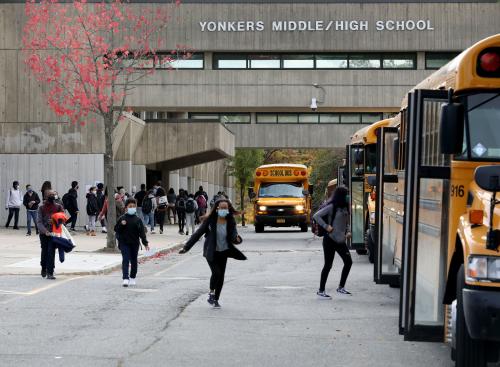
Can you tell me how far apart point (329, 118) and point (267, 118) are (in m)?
3.66

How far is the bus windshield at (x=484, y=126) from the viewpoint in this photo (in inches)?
356

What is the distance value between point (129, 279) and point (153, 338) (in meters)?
6.63

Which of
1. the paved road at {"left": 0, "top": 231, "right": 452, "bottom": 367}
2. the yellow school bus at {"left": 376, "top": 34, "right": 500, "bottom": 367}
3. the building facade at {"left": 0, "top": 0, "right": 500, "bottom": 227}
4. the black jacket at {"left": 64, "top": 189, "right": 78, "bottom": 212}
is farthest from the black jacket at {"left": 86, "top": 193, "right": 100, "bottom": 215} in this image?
the yellow school bus at {"left": 376, "top": 34, "right": 500, "bottom": 367}

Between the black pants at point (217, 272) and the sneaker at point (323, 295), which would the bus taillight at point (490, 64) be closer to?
the black pants at point (217, 272)

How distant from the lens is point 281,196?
4297 cm

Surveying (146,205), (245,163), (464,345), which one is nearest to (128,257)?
(464,345)

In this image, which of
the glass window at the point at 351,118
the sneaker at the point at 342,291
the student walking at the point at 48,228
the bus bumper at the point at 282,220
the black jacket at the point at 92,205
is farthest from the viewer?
the glass window at the point at 351,118

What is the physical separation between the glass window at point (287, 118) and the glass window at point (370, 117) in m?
3.69

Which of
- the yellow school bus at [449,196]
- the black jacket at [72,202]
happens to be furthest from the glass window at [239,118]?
the yellow school bus at [449,196]

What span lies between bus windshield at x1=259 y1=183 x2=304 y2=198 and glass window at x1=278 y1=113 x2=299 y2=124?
15.8 meters

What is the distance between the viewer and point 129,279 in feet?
58.8

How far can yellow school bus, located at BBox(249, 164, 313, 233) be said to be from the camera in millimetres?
42531

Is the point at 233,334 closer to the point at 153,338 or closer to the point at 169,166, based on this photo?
the point at 153,338

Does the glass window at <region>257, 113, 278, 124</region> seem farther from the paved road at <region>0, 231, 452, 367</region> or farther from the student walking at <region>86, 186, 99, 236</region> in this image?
the paved road at <region>0, 231, 452, 367</region>
